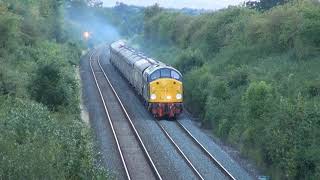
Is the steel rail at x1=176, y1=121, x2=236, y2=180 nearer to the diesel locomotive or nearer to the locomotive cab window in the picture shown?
the diesel locomotive

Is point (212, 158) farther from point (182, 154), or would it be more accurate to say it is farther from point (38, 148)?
point (38, 148)

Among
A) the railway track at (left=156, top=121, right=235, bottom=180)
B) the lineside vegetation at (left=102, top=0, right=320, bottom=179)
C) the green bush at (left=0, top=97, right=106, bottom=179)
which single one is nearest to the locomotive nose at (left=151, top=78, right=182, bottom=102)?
the lineside vegetation at (left=102, top=0, right=320, bottom=179)

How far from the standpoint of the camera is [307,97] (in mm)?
23656

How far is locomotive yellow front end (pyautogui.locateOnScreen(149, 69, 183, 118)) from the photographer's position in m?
33.0

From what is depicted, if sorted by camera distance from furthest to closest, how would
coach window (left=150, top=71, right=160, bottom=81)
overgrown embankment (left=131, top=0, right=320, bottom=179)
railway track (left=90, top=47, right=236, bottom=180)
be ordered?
coach window (left=150, top=71, right=160, bottom=81) < railway track (left=90, top=47, right=236, bottom=180) < overgrown embankment (left=131, top=0, right=320, bottom=179)

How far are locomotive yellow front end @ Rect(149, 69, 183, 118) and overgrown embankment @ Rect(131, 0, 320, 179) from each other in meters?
1.78

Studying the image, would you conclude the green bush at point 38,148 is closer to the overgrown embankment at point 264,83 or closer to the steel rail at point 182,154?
the steel rail at point 182,154

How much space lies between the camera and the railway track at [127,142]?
2191cm

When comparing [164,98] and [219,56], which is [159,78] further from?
[219,56]

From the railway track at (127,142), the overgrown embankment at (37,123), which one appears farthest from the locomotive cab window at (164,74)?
the overgrown embankment at (37,123)

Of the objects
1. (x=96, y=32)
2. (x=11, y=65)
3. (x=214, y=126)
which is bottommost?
(x=96, y=32)

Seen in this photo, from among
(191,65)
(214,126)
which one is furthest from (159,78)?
(191,65)

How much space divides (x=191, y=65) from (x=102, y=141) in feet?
57.6

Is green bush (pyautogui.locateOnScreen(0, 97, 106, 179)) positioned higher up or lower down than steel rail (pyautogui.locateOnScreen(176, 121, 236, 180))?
higher up
